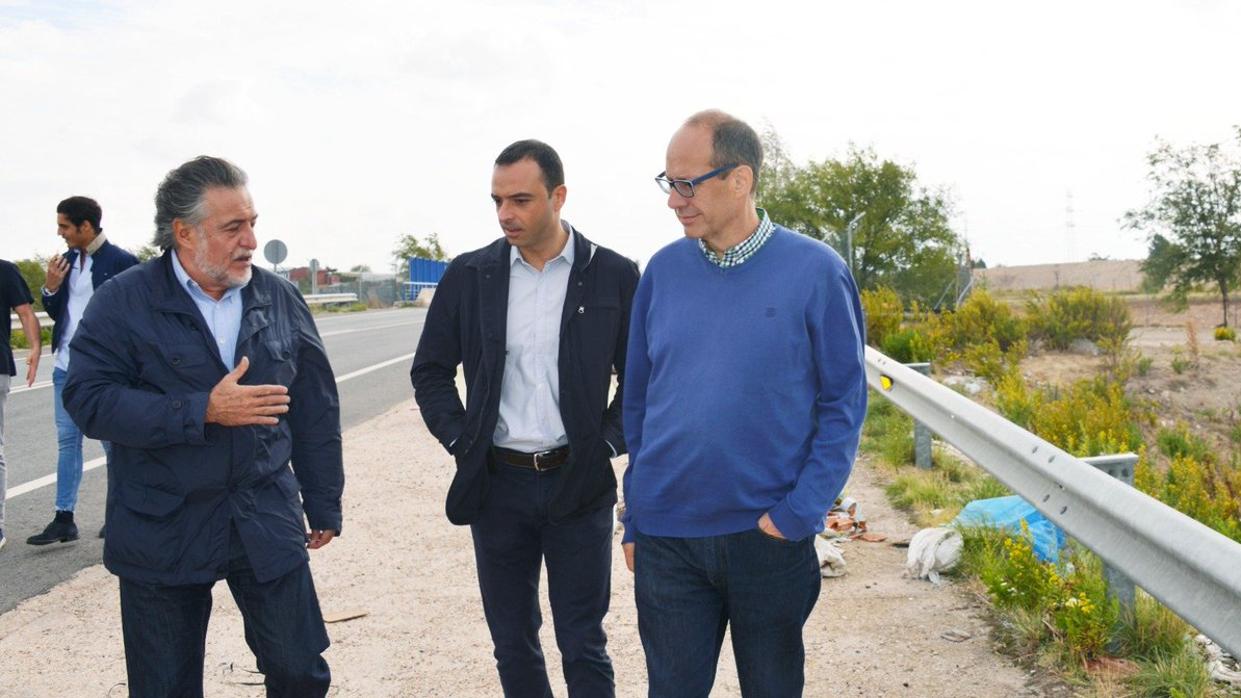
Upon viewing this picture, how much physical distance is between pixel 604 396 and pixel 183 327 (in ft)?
4.65

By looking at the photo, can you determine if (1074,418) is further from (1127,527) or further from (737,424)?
(737,424)

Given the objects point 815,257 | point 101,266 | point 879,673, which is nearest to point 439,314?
point 815,257

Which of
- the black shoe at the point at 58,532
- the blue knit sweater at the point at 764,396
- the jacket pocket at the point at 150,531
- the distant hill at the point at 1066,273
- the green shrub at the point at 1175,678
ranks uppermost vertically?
the blue knit sweater at the point at 764,396

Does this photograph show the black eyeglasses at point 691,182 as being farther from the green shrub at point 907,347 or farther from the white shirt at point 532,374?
the green shrub at point 907,347

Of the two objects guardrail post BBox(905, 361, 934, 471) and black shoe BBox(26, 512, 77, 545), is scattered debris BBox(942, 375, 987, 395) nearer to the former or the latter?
guardrail post BBox(905, 361, 934, 471)

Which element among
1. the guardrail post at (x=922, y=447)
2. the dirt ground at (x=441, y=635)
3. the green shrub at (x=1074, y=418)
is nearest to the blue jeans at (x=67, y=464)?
the dirt ground at (x=441, y=635)

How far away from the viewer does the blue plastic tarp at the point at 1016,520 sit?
559cm

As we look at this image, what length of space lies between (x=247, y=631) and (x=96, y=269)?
13.2ft

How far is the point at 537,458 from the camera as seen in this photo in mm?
4000

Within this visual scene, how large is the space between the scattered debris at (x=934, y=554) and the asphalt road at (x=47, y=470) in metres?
4.50

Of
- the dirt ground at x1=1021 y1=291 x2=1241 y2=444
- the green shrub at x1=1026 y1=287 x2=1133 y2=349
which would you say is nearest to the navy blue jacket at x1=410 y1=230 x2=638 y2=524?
the dirt ground at x1=1021 y1=291 x2=1241 y2=444

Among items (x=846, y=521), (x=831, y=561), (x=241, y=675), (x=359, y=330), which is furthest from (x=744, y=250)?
(x=359, y=330)

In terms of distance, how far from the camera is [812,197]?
59.8 m

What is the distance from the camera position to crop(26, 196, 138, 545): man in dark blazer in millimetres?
6970
